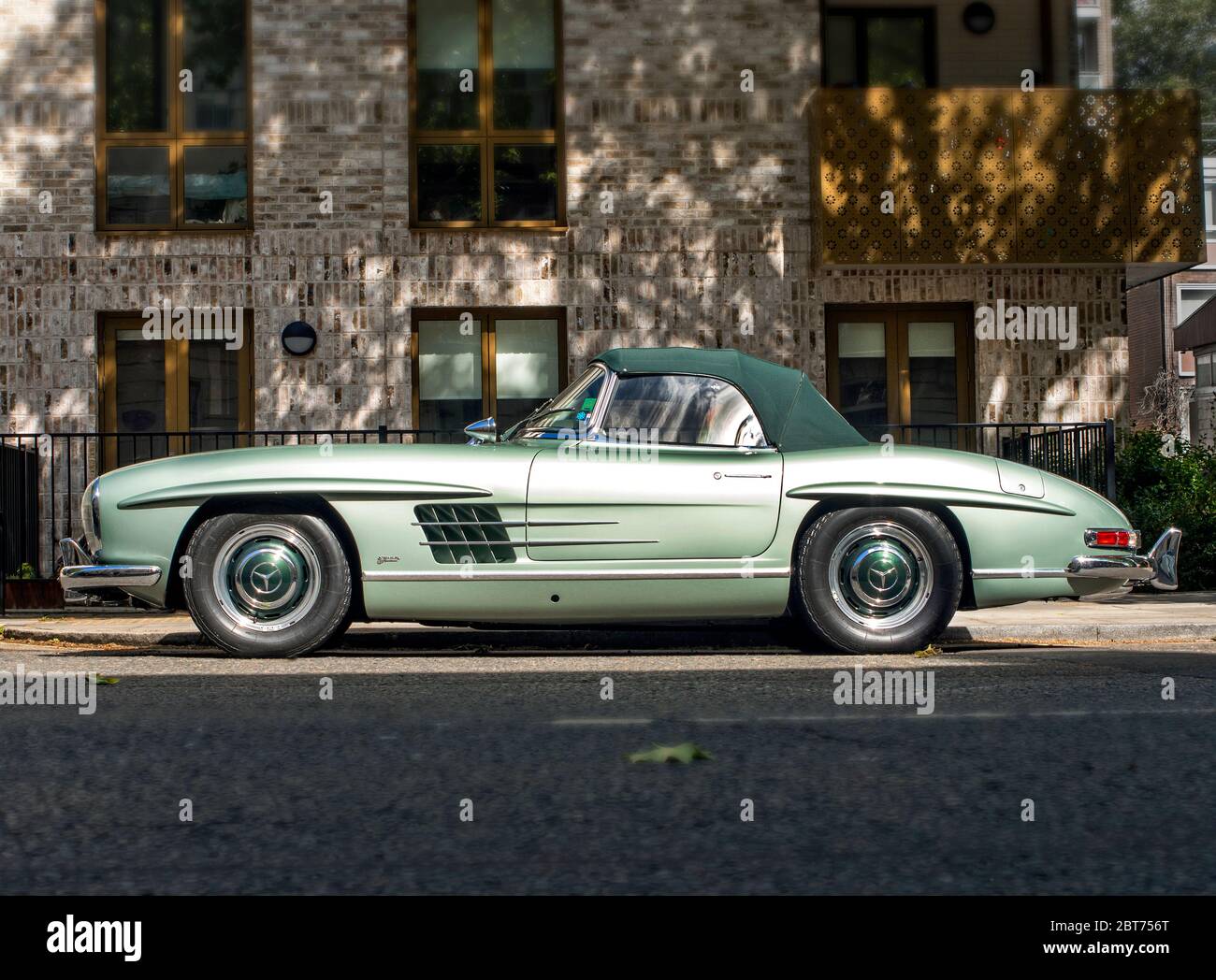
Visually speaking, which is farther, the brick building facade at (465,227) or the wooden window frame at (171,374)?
the wooden window frame at (171,374)

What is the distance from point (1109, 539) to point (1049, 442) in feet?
19.7

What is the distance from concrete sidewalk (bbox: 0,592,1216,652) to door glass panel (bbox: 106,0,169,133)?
7.25 m

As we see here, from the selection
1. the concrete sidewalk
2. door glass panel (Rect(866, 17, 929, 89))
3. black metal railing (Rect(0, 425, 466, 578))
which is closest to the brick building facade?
black metal railing (Rect(0, 425, 466, 578))

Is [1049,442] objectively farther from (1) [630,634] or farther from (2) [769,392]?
(2) [769,392]

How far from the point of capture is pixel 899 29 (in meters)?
16.7

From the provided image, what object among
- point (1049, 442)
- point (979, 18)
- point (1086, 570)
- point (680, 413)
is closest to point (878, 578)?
point (1086, 570)

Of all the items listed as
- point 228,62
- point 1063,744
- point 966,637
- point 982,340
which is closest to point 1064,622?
point 966,637

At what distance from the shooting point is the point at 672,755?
491 cm

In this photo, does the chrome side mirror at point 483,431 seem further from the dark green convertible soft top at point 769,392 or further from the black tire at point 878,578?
the black tire at point 878,578

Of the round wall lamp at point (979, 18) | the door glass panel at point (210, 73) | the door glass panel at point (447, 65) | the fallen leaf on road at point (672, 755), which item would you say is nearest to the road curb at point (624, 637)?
the fallen leaf on road at point (672, 755)

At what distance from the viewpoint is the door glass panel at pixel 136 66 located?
15.6 metres

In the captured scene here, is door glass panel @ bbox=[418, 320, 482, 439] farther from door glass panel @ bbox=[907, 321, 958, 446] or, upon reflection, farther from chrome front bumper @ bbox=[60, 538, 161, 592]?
chrome front bumper @ bbox=[60, 538, 161, 592]

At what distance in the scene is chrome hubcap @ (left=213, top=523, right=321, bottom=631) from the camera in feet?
25.3

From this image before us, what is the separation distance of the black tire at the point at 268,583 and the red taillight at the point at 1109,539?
12.3 feet
